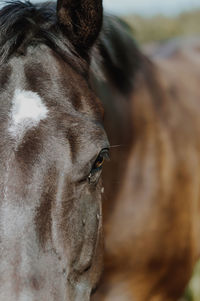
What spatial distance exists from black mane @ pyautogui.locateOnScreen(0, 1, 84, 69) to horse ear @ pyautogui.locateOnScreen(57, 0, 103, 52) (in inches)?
1.5

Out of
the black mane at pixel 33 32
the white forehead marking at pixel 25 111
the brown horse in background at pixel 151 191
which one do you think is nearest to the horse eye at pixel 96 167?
the white forehead marking at pixel 25 111

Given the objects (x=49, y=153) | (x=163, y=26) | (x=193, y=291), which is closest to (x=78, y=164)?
(x=49, y=153)

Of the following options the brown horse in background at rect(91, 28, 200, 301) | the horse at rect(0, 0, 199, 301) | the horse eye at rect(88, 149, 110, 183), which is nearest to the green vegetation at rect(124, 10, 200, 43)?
the brown horse in background at rect(91, 28, 200, 301)

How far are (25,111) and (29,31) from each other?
0.41 metres

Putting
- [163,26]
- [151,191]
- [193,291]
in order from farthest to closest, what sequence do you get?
[163,26] < [193,291] < [151,191]

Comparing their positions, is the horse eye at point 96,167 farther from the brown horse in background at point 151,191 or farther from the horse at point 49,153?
the brown horse in background at point 151,191

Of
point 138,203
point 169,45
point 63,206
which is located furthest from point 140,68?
point 63,206

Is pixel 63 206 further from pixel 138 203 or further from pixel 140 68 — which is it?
pixel 140 68

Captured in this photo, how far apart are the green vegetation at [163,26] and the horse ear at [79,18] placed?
7.60 metres

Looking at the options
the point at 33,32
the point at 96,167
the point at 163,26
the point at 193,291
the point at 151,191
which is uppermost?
the point at 33,32

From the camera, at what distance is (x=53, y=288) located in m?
1.65

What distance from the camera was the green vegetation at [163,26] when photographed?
381 inches

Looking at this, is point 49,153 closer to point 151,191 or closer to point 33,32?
point 33,32

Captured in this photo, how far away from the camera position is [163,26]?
9789 mm
